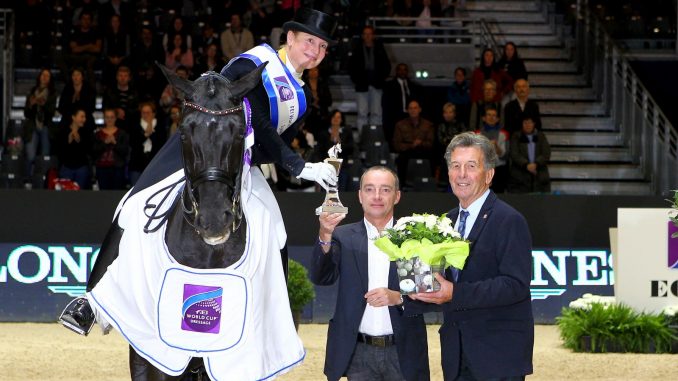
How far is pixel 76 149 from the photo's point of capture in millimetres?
14312

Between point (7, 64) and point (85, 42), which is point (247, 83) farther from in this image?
point (85, 42)

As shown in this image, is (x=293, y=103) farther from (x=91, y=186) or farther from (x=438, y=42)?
(x=438, y=42)

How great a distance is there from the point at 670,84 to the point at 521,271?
13706mm

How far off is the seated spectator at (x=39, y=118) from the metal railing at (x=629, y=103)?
768 centimetres

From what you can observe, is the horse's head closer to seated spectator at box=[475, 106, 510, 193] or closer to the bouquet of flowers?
the bouquet of flowers

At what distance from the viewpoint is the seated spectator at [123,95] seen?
604 inches

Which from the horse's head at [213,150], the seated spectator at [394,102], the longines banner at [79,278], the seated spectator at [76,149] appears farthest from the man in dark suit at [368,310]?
the seated spectator at [394,102]

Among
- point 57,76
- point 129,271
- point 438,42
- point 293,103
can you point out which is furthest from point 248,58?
point 438,42

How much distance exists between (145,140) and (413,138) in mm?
3353

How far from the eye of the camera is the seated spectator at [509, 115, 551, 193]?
14.9 m

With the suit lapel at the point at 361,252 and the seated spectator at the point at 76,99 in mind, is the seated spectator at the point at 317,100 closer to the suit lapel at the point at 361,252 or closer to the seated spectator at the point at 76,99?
the seated spectator at the point at 76,99

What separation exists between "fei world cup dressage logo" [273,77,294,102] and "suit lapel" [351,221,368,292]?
0.78m

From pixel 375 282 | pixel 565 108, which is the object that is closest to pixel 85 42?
pixel 565 108

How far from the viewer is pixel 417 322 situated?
5816 millimetres
